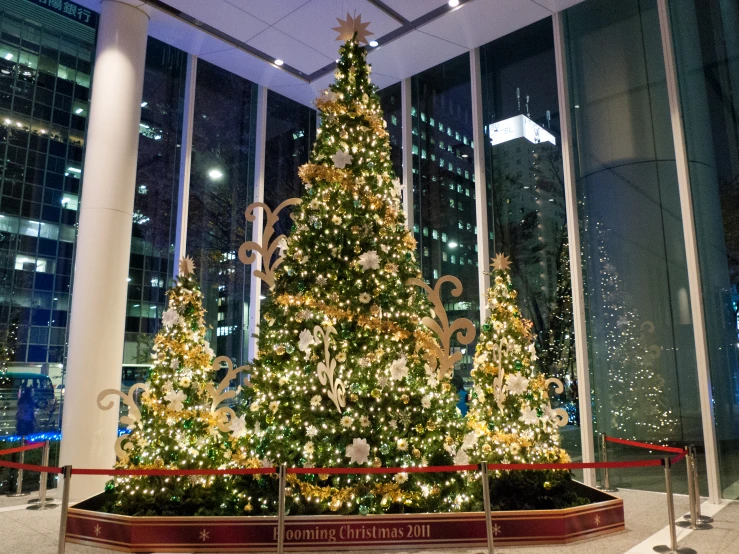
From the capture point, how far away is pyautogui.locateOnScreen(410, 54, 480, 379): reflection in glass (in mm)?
8914

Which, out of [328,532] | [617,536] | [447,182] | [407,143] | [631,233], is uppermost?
[407,143]

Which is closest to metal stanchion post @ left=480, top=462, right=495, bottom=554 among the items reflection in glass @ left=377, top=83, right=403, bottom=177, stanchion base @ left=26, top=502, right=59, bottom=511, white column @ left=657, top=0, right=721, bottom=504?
white column @ left=657, top=0, right=721, bottom=504

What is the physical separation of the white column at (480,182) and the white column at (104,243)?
4.64m

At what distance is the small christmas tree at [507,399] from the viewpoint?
559 centimetres

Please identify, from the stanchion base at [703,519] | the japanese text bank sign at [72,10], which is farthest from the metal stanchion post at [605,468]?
the japanese text bank sign at [72,10]

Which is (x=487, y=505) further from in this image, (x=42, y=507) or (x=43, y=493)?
(x=43, y=493)

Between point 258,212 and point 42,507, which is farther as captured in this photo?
point 258,212

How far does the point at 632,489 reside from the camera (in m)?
7.34

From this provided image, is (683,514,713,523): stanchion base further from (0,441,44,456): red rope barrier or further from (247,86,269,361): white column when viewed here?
(0,441,44,456): red rope barrier

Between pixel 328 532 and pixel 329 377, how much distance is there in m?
1.23

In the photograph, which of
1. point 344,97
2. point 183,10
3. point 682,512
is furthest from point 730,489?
point 183,10

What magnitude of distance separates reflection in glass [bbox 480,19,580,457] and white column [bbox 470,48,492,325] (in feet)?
0.27

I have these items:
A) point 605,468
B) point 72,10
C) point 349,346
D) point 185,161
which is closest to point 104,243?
point 185,161

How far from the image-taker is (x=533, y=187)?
8414mm
